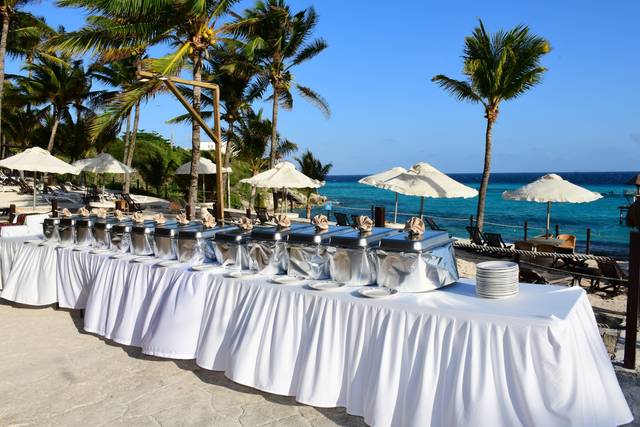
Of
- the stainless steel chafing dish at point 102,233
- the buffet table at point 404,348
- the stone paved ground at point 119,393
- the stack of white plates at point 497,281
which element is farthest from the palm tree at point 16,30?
the stack of white plates at point 497,281

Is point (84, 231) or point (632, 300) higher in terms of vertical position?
point (84, 231)

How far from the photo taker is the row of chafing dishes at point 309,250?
2.93m

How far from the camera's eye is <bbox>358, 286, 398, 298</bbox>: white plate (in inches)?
110

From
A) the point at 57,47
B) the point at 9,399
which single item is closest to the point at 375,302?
the point at 9,399

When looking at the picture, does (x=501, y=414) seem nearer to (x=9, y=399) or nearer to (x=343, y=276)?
(x=343, y=276)

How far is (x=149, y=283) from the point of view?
154 inches

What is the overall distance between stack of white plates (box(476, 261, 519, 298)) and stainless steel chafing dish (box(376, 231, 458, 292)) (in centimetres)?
26

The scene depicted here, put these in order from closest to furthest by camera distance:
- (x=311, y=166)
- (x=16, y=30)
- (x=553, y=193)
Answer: (x=553, y=193) < (x=16, y=30) < (x=311, y=166)

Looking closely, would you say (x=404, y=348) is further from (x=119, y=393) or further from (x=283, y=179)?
(x=283, y=179)

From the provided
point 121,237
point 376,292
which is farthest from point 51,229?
point 376,292

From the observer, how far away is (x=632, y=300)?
10.8 feet

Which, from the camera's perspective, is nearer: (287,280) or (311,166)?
(287,280)

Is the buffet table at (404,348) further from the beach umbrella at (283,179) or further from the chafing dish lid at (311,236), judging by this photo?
the beach umbrella at (283,179)

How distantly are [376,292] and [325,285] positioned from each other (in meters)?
0.36
